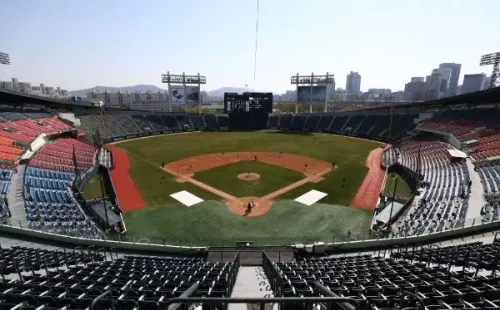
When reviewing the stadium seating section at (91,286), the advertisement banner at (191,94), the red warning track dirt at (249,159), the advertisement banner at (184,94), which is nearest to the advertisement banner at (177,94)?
the advertisement banner at (184,94)

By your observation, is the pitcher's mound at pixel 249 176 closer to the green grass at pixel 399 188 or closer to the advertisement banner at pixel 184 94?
the green grass at pixel 399 188

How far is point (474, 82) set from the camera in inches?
6959

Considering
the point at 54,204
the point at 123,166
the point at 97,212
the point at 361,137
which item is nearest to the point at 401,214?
the point at 97,212

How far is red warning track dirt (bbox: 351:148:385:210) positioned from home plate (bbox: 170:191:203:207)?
17.9m

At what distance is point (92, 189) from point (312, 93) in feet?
246

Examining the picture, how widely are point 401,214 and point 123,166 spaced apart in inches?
1616

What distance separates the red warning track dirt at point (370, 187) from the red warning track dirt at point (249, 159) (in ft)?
20.2

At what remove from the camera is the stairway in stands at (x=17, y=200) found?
20.2 m

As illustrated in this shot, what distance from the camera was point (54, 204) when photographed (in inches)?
961

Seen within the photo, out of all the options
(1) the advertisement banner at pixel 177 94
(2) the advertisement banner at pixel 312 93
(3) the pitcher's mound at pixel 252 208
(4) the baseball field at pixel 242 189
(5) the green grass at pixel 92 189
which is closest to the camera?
(4) the baseball field at pixel 242 189

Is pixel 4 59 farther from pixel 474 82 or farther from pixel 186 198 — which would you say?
pixel 474 82

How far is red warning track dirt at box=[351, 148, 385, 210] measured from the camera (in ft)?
97.7

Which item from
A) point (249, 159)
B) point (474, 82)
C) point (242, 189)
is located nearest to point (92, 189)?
point (242, 189)

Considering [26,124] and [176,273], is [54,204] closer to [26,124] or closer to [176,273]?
[176,273]
